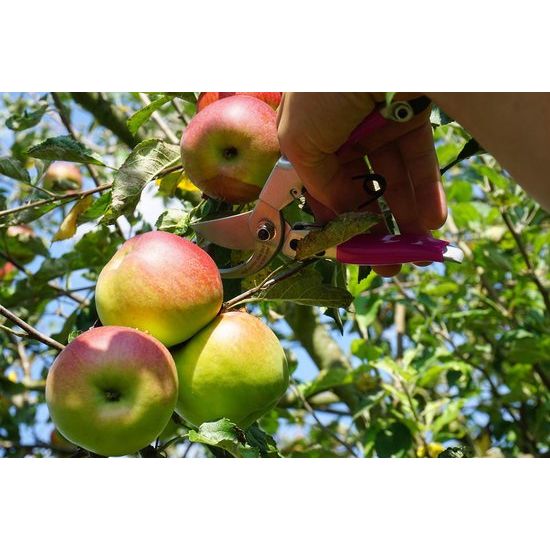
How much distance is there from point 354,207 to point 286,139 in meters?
0.25

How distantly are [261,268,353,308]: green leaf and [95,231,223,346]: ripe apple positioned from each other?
4.3 inches

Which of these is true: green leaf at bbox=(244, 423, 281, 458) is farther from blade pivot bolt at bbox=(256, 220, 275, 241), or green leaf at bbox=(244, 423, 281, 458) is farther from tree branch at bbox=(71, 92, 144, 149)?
tree branch at bbox=(71, 92, 144, 149)

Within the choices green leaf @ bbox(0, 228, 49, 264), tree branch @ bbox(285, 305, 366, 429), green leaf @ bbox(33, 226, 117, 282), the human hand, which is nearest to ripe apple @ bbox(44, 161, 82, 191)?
green leaf @ bbox(0, 228, 49, 264)

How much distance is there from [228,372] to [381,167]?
1.21ft

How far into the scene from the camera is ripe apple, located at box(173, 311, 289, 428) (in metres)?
1.15

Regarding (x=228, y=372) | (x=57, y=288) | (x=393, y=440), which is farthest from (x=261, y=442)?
(x=57, y=288)

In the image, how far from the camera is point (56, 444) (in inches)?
116

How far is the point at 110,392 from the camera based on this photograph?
1083 millimetres

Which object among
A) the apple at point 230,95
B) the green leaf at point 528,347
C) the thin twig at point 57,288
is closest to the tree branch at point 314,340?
the green leaf at point 528,347

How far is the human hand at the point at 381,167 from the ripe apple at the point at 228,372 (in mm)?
213

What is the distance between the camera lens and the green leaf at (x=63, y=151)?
55.6 inches

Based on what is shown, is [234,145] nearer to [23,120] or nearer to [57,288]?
[23,120]
